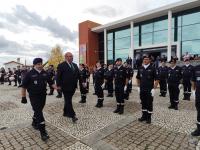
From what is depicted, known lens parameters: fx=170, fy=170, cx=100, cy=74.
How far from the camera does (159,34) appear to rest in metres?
21.8

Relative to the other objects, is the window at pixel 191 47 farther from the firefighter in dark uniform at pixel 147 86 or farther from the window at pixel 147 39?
the firefighter in dark uniform at pixel 147 86

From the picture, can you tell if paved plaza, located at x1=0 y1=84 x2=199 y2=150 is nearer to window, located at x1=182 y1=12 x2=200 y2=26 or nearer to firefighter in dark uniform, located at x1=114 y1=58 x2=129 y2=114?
firefighter in dark uniform, located at x1=114 y1=58 x2=129 y2=114

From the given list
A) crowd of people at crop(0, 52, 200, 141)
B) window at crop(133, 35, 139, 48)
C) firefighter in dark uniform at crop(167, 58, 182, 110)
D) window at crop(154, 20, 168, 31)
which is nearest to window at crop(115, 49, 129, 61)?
window at crop(133, 35, 139, 48)

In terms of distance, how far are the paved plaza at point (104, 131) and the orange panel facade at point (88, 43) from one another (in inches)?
916

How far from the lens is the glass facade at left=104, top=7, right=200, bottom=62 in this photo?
18.9 meters

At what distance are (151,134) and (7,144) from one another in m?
3.41

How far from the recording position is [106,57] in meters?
28.5

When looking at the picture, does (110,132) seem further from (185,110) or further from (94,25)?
(94,25)

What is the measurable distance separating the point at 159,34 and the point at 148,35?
1.66 meters

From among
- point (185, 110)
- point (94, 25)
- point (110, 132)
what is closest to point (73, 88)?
point (110, 132)

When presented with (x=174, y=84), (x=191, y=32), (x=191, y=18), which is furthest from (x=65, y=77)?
(x=191, y=18)

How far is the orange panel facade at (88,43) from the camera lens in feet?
94.4

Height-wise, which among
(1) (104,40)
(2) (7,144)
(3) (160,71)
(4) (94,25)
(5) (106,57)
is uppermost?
(4) (94,25)

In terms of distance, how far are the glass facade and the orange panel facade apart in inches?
108
